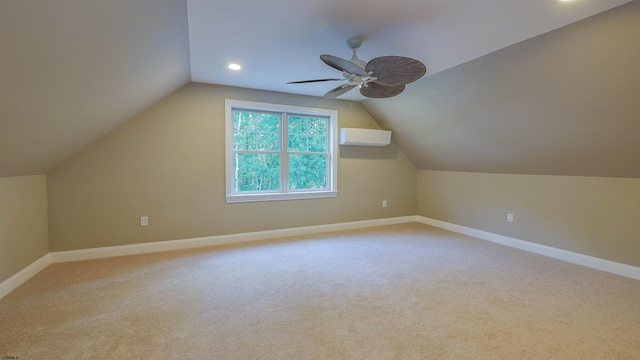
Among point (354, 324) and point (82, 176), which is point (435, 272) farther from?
point (82, 176)

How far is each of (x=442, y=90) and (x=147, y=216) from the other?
4.18 meters

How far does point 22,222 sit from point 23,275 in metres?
0.52

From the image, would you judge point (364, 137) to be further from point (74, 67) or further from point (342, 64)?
point (74, 67)

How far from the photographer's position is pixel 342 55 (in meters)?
2.88

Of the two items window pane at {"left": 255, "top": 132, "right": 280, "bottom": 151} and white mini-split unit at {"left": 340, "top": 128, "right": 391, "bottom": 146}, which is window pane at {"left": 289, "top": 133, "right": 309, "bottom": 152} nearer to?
window pane at {"left": 255, "top": 132, "right": 280, "bottom": 151}

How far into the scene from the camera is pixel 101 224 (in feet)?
11.3

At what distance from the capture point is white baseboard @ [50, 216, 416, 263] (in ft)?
11.0

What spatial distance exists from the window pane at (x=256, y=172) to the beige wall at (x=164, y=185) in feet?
0.87

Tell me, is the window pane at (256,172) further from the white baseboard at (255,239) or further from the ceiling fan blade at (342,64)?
the ceiling fan blade at (342,64)

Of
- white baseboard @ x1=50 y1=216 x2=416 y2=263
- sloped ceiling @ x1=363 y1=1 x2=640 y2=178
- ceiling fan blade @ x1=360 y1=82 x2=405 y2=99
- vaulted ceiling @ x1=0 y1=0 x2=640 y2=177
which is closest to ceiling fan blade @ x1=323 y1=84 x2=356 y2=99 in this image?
ceiling fan blade @ x1=360 y1=82 x2=405 y2=99

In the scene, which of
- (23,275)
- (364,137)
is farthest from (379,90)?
(23,275)

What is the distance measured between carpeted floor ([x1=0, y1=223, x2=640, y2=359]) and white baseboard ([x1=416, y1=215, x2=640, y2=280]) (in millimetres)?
160

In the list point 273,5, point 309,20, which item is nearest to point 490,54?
point 309,20

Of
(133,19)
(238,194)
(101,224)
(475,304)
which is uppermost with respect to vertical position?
(133,19)
